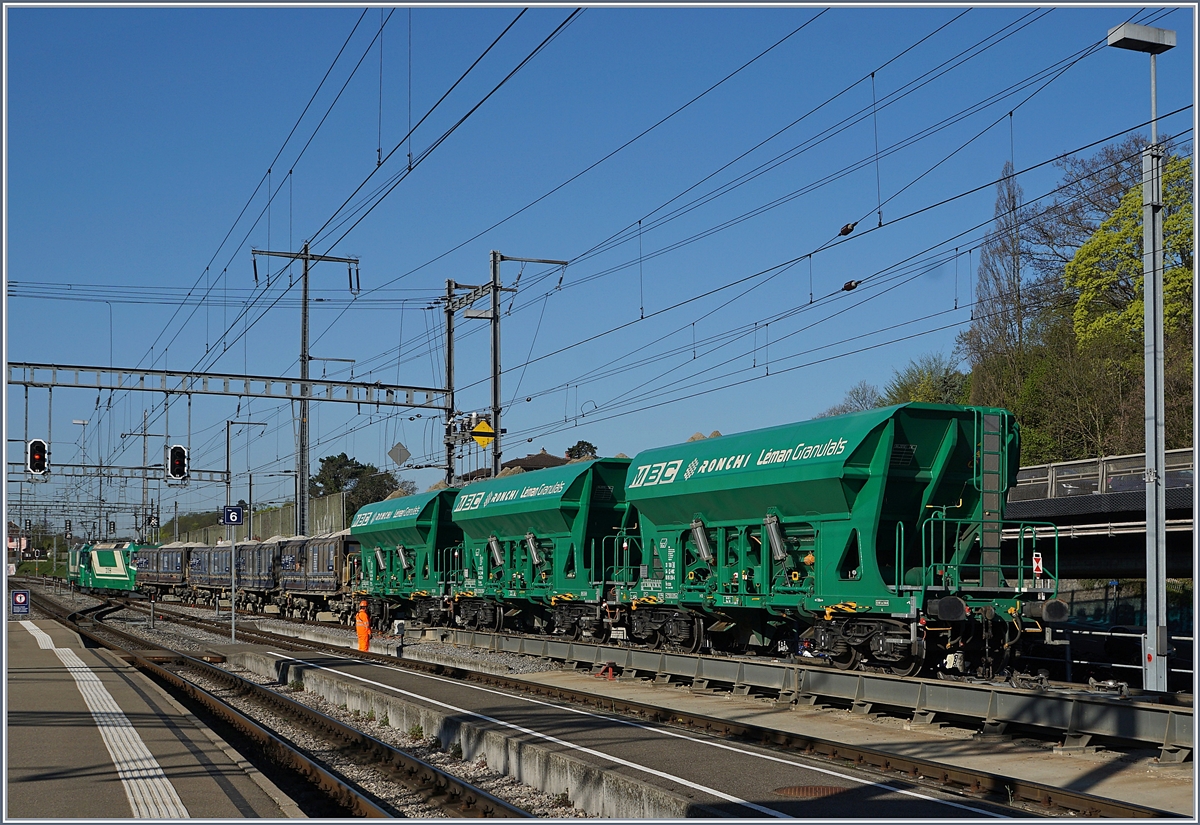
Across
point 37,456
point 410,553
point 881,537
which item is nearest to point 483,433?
point 410,553

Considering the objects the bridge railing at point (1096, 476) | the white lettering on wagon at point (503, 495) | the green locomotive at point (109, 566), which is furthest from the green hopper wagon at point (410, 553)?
the green locomotive at point (109, 566)

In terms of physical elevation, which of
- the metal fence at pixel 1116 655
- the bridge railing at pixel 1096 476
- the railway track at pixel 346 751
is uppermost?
the bridge railing at pixel 1096 476

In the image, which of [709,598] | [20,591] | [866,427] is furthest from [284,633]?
[866,427]

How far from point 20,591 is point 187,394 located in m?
11.7

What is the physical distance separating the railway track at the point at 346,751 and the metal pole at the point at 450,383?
12779 mm

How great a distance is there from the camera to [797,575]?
57.3 ft

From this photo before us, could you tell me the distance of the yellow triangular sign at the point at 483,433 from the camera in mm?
33344

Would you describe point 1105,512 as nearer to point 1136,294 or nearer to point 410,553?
point 410,553

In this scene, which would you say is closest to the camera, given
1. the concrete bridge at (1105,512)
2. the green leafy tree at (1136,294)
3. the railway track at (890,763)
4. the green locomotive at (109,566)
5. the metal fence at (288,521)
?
the railway track at (890,763)

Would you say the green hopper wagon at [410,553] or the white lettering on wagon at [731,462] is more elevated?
the white lettering on wagon at [731,462]

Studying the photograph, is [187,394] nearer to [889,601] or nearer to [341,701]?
[341,701]

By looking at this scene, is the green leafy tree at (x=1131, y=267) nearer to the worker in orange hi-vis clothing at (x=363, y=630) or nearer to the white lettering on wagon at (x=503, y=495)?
the white lettering on wagon at (x=503, y=495)

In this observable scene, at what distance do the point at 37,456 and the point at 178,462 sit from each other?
3865 millimetres

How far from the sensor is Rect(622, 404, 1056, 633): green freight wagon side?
15648mm
